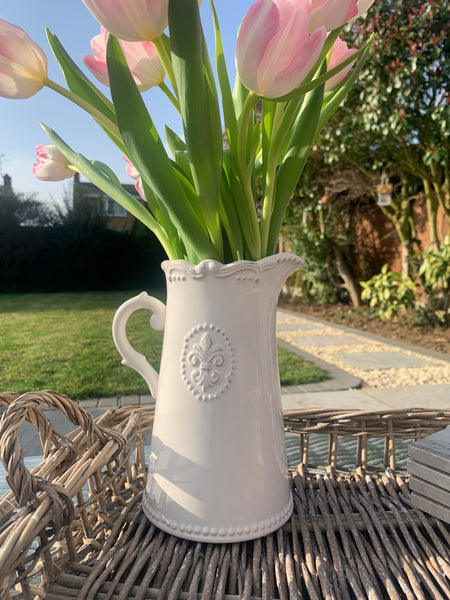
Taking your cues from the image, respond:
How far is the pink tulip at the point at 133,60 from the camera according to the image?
38 centimetres

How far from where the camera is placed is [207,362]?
37cm

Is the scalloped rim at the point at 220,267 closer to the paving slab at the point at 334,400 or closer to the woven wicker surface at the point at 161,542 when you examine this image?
the woven wicker surface at the point at 161,542

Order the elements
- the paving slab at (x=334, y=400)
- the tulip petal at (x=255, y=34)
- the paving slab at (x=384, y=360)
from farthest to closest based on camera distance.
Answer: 1. the paving slab at (x=384, y=360)
2. the paving slab at (x=334, y=400)
3. the tulip petal at (x=255, y=34)

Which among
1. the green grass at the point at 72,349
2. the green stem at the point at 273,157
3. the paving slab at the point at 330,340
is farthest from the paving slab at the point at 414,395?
the green stem at the point at 273,157

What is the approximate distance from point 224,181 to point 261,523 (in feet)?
0.93

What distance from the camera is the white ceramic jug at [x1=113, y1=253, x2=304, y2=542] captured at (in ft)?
1.20

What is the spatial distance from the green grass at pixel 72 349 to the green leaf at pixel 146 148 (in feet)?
4.78

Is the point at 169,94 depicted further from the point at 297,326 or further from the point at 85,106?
the point at 297,326

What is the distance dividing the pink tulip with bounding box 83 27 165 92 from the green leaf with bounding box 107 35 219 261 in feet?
0.14

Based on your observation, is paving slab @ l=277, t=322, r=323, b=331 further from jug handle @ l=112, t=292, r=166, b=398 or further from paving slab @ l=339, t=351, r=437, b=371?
jug handle @ l=112, t=292, r=166, b=398

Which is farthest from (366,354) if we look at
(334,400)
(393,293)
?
(393,293)

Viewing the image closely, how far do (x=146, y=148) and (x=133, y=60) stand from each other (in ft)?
0.32

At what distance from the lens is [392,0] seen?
2891 millimetres

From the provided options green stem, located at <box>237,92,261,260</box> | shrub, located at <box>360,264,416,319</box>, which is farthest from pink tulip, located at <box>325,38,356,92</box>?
shrub, located at <box>360,264,416,319</box>
